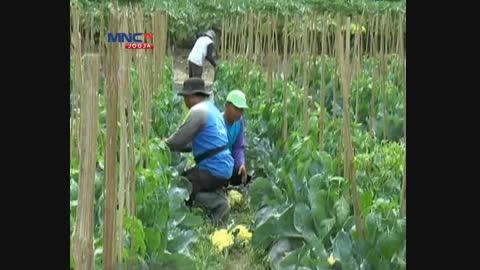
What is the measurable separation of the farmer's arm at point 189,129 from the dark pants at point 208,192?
0.43ft

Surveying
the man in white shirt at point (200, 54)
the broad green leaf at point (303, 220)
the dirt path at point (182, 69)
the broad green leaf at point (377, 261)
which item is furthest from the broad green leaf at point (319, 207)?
the dirt path at point (182, 69)

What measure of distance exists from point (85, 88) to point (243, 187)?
6.10 feet

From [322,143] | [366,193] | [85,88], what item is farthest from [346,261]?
[85,88]

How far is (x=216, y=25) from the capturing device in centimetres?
539

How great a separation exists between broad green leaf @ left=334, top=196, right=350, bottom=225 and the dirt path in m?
2.65

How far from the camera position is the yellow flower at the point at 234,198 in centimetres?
326

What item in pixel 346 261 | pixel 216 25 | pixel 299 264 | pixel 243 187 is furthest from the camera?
pixel 216 25

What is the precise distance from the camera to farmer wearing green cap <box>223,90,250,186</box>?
127 inches

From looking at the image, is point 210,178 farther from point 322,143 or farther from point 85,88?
point 85,88

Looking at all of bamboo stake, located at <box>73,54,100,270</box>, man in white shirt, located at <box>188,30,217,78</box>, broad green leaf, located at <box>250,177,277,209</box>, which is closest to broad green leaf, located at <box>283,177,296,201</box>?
broad green leaf, located at <box>250,177,277,209</box>

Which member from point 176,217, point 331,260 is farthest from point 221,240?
point 331,260

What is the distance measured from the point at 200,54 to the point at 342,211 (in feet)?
6.51

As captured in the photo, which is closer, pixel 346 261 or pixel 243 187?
pixel 346 261

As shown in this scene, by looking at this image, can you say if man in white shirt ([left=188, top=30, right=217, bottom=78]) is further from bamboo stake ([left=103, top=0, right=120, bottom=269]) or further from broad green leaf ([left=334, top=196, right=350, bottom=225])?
bamboo stake ([left=103, top=0, right=120, bottom=269])
